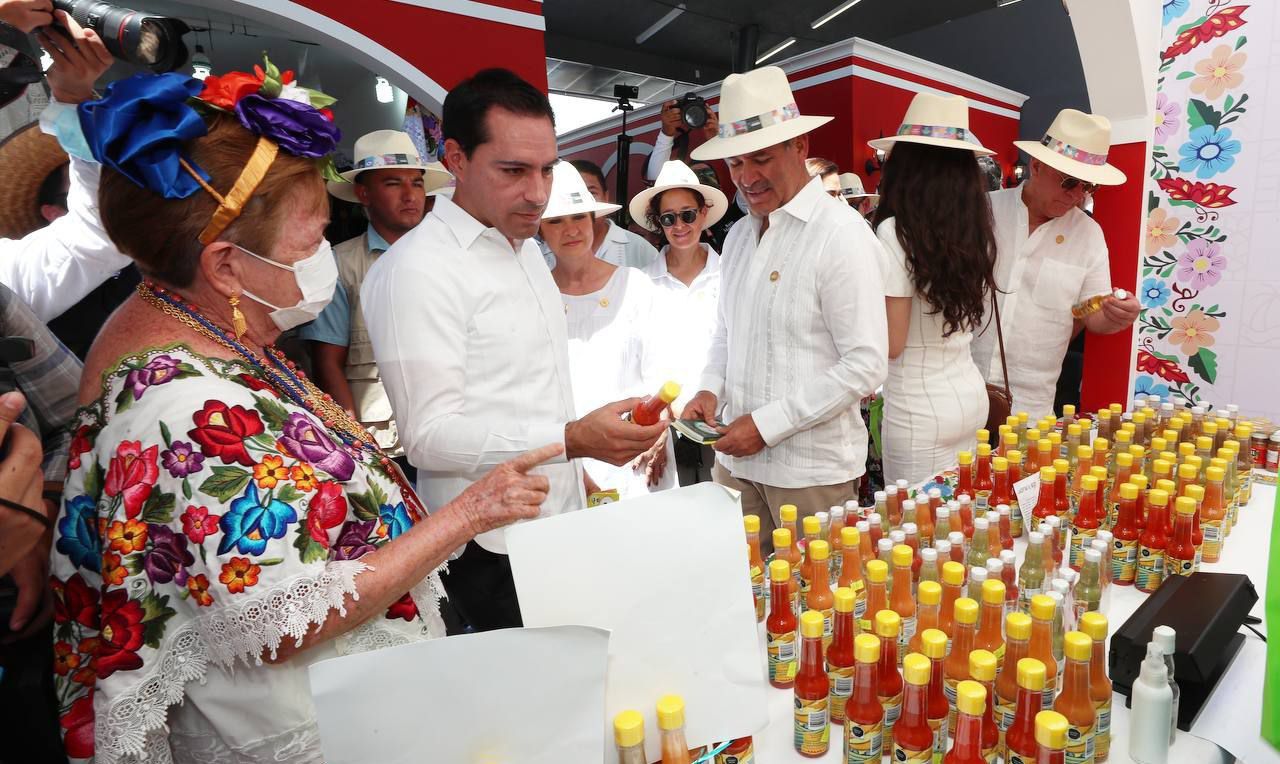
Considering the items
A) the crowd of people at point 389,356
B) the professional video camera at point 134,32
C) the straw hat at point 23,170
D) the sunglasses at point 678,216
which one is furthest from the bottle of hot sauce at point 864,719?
the sunglasses at point 678,216

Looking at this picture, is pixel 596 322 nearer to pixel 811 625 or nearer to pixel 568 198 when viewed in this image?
pixel 568 198

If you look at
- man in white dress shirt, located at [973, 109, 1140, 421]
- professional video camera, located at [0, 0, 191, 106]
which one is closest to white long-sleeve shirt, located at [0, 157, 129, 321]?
professional video camera, located at [0, 0, 191, 106]

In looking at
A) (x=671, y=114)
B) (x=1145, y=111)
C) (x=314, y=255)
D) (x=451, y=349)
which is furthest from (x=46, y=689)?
(x=671, y=114)

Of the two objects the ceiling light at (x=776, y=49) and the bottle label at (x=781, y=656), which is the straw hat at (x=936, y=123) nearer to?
the bottle label at (x=781, y=656)

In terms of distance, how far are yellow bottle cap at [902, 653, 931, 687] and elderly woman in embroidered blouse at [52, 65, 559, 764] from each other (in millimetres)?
596

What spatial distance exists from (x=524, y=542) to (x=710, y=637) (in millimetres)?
277

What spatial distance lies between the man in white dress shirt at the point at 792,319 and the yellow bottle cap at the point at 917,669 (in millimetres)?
1212

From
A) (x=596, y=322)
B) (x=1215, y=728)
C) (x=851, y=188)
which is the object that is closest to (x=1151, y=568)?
(x=1215, y=728)

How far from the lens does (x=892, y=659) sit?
0.99 metres

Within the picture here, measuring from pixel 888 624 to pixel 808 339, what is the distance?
127 cm

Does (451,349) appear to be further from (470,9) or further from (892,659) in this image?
(470,9)

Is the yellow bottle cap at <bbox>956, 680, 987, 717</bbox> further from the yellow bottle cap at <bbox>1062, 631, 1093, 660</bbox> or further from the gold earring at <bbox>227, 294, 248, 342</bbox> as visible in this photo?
the gold earring at <bbox>227, 294, 248, 342</bbox>

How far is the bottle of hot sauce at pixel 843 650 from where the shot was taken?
39.9 inches

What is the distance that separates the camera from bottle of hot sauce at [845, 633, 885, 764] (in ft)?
3.08
